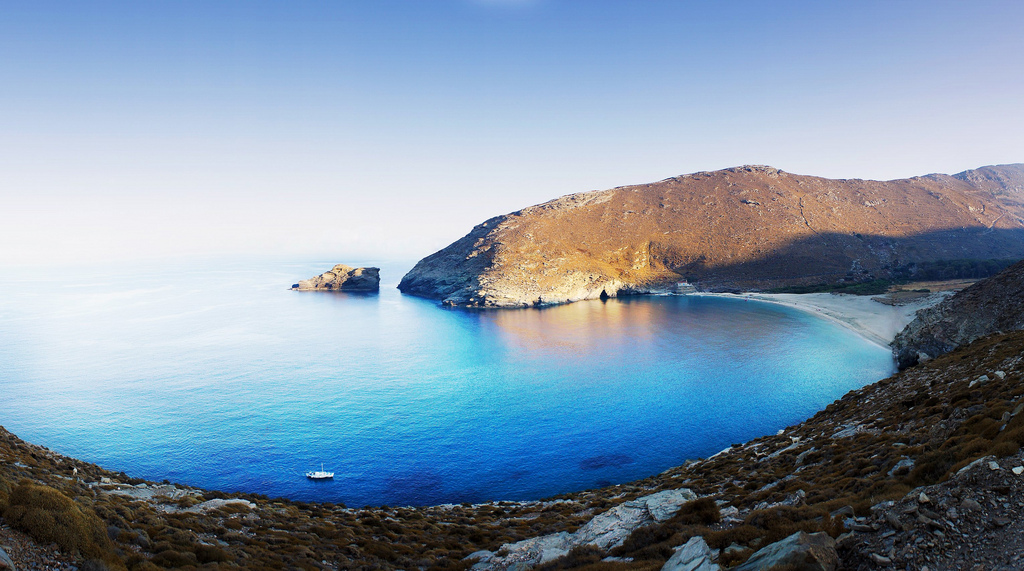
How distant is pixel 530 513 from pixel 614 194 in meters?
164

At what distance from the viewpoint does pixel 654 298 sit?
4911 inches

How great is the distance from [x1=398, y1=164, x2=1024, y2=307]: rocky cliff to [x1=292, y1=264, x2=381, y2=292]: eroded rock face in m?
12.7

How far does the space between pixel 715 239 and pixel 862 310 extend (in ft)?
210

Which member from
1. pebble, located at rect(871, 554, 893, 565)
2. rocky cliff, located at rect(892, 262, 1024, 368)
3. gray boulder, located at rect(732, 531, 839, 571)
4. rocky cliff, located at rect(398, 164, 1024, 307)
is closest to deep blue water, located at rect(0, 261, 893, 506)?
rocky cliff, located at rect(892, 262, 1024, 368)

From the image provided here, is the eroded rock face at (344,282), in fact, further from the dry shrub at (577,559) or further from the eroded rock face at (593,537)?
the dry shrub at (577,559)

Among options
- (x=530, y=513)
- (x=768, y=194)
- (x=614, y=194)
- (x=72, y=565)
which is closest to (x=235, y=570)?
(x=72, y=565)

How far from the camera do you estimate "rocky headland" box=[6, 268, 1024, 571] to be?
766cm

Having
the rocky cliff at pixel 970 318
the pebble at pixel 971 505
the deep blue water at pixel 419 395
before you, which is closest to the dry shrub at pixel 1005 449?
the pebble at pixel 971 505

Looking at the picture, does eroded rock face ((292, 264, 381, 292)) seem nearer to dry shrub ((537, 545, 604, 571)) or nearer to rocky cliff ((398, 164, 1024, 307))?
rocky cliff ((398, 164, 1024, 307))

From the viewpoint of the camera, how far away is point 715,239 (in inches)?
5743

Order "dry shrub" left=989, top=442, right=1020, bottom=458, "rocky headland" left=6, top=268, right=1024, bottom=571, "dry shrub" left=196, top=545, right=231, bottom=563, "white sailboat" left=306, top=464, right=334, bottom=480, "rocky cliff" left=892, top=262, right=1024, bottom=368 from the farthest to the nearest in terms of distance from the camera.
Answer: "rocky cliff" left=892, top=262, right=1024, bottom=368, "white sailboat" left=306, top=464, right=334, bottom=480, "dry shrub" left=196, top=545, right=231, bottom=563, "dry shrub" left=989, top=442, right=1020, bottom=458, "rocky headland" left=6, top=268, right=1024, bottom=571

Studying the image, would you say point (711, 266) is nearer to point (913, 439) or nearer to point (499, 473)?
point (499, 473)

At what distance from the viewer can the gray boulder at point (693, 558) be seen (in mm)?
9547

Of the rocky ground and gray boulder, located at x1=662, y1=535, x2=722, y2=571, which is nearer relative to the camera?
Result: the rocky ground
